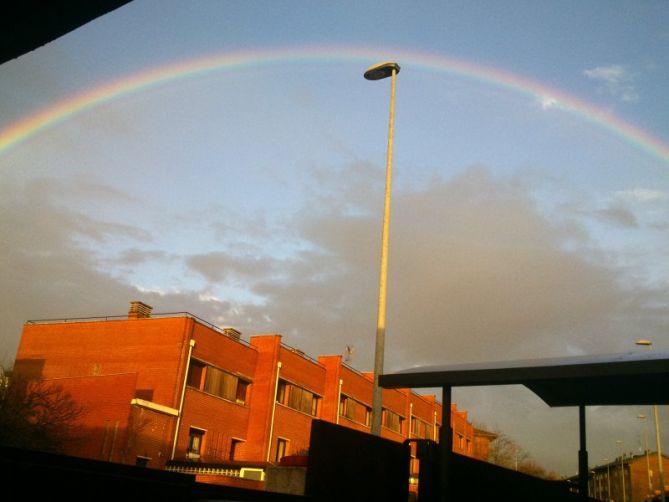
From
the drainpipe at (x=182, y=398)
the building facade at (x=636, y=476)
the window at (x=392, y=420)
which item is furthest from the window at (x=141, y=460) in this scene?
the building facade at (x=636, y=476)

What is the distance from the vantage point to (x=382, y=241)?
1575 cm

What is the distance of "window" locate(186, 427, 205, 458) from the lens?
30.6 metres

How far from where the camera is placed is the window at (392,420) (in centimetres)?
4916

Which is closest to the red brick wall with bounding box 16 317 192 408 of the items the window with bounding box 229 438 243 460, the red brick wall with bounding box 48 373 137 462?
the red brick wall with bounding box 48 373 137 462

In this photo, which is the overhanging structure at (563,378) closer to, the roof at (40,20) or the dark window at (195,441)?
the roof at (40,20)

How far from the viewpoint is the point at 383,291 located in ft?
48.7

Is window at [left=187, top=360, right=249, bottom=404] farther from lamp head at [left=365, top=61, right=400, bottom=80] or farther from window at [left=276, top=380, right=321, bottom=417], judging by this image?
lamp head at [left=365, top=61, right=400, bottom=80]

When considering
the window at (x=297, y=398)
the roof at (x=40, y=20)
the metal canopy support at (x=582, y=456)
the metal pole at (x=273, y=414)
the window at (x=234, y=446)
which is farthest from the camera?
the window at (x=297, y=398)

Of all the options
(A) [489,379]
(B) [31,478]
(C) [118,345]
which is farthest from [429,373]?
(C) [118,345]

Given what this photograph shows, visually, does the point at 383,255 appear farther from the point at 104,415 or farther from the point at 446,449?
the point at 104,415

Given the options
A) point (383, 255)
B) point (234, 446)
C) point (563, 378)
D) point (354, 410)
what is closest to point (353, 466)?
point (563, 378)

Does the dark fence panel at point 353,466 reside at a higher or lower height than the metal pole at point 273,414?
lower

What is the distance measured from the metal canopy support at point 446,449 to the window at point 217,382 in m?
27.1

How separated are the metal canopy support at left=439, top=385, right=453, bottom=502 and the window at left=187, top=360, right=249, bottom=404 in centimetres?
2708
